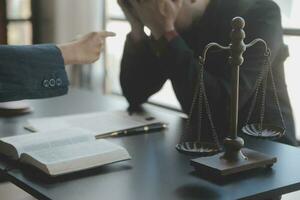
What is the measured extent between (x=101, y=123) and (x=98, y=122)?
0.02 m

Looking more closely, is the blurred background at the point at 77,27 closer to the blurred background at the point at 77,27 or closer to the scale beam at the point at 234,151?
the blurred background at the point at 77,27

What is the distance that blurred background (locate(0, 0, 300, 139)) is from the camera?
3.56 metres

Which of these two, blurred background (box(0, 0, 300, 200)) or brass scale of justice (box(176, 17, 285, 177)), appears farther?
blurred background (box(0, 0, 300, 200))

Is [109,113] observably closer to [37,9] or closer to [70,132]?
[70,132]

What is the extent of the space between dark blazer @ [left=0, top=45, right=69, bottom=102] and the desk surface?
6.9 inches

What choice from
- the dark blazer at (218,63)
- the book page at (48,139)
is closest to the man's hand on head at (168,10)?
the dark blazer at (218,63)

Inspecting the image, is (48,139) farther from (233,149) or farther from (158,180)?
(233,149)

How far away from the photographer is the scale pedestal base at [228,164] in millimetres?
1090

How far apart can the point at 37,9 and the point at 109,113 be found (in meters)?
2.62

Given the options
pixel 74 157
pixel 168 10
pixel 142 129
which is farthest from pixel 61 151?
pixel 168 10

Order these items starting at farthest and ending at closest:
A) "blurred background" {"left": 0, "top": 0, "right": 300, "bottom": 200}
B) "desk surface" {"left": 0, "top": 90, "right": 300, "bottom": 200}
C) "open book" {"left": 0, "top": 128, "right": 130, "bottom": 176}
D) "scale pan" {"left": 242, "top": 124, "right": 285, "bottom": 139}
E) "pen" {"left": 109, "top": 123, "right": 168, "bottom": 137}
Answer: "blurred background" {"left": 0, "top": 0, "right": 300, "bottom": 200}, "pen" {"left": 109, "top": 123, "right": 168, "bottom": 137}, "scale pan" {"left": 242, "top": 124, "right": 285, "bottom": 139}, "open book" {"left": 0, "top": 128, "right": 130, "bottom": 176}, "desk surface" {"left": 0, "top": 90, "right": 300, "bottom": 200}

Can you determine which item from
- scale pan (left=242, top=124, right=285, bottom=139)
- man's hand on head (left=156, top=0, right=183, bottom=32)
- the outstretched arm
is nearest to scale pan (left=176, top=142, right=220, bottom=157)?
scale pan (left=242, top=124, right=285, bottom=139)

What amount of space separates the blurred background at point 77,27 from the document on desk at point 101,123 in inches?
63.2

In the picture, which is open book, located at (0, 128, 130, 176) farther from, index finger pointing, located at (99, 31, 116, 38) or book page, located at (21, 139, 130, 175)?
index finger pointing, located at (99, 31, 116, 38)
